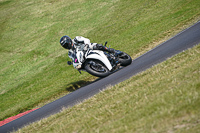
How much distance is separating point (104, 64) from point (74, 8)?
28.9m

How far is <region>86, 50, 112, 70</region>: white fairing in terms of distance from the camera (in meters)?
11.1

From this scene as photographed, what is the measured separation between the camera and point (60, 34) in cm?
3128

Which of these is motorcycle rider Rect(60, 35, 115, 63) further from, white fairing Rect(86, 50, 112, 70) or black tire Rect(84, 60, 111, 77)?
black tire Rect(84, 60, 111, 77)

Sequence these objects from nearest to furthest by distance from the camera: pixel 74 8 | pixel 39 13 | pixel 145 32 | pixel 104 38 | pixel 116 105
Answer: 1. pixel 116 105
2. pixel 145 32
3. pixel 104 38
4. pixel 74 8
5. pixel 39 13

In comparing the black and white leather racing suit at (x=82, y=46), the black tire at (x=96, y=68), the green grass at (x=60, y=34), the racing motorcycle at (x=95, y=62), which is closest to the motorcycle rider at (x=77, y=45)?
the black and white leather racing suit at (x=82, y=46)

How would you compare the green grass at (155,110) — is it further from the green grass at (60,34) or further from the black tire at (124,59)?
the green grass at (60,34)

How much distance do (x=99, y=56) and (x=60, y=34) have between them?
21.1 metres

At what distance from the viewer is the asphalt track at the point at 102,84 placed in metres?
9.90

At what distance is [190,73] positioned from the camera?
6168mm

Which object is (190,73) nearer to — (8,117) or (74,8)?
(8,117)

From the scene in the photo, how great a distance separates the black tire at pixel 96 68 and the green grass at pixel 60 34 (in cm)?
321

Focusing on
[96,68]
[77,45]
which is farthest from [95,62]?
[77,45]

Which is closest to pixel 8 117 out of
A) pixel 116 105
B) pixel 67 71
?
pixel 67 71

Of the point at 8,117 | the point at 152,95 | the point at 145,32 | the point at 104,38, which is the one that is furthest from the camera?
the point at 104,38
